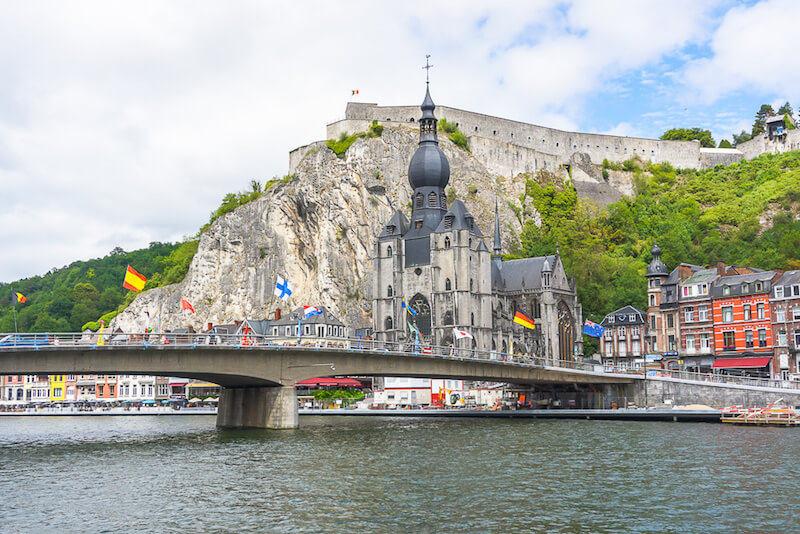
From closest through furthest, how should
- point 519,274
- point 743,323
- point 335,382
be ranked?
point 743,323 < point 335,382 < point 519,274

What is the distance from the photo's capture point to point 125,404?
106 meters

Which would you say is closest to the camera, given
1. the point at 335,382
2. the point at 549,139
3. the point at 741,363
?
the point at 741,363

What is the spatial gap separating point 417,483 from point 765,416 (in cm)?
2960

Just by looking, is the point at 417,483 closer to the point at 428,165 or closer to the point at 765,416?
the point at 765,416

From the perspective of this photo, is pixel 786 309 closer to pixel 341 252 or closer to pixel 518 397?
pixel 518 397

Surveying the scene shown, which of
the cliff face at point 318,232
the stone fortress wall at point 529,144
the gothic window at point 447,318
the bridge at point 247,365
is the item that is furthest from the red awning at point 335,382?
the stone fortress wall at point 529,144

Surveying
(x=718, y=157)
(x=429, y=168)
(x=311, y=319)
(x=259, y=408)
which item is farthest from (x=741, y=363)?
(x=718, y=157)

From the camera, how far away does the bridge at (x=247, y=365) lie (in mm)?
44312

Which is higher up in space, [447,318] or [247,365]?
[447,318]

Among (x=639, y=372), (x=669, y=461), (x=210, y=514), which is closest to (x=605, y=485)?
(x=669, y=461)

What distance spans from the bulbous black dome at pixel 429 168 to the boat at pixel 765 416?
A: 5161 cm

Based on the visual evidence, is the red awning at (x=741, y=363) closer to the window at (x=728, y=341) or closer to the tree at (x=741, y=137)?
the window at (x=728, y=341)

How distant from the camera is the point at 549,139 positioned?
139 m

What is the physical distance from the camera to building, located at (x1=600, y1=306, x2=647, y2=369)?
84438mm
